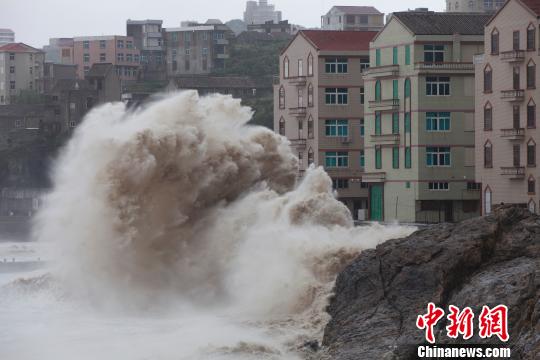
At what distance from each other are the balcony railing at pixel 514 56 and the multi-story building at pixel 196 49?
239ft

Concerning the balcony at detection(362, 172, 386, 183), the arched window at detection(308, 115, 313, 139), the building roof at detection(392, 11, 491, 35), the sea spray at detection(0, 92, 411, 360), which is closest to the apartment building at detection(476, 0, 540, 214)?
the building roof at detection(392, 11, 491, 35)

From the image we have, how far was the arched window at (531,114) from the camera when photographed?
49.4m

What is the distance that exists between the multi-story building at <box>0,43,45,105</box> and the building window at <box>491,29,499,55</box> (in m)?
78.4

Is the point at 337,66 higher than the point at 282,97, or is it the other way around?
the point at 337,66

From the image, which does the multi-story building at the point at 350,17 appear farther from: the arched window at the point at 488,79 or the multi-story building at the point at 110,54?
the arched window at the point at 488,79

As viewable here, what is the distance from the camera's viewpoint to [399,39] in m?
59.2

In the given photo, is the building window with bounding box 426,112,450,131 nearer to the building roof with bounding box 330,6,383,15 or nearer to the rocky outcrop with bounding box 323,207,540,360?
the rocky outcrop with bounding box 323,207,540,360

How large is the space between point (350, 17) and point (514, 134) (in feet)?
235

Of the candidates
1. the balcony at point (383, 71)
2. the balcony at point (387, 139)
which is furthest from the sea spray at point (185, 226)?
the balcony at point (383, 71)

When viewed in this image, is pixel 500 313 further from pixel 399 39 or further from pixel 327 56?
pixel 327 56

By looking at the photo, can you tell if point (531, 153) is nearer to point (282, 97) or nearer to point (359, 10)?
point (282, 97)

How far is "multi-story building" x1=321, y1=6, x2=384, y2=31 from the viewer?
11834cm

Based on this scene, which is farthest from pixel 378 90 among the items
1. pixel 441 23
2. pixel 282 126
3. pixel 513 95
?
pixel 513 95

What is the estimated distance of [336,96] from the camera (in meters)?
66.5
